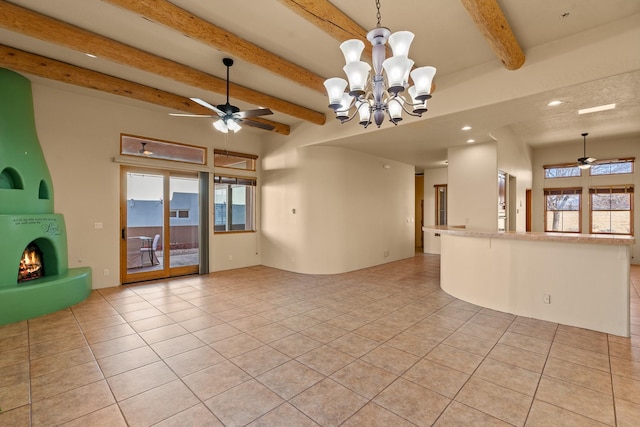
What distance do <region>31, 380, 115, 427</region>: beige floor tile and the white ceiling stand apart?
3.39 m

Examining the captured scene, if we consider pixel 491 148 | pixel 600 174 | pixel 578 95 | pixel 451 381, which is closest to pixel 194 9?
pixel 451 381

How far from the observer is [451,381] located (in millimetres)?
2438

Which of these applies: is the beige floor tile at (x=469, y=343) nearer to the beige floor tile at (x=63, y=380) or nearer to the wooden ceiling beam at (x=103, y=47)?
the beige floor tile at (x=63, y=380)

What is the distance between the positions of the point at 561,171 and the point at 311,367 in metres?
10.2

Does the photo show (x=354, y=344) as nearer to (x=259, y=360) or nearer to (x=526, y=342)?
(x=259, y=360)

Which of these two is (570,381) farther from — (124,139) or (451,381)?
(124,139)

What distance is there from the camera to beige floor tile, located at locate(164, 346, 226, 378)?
2652 mm

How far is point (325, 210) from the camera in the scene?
6.58m

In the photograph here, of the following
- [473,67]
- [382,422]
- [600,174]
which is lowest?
[382,422]

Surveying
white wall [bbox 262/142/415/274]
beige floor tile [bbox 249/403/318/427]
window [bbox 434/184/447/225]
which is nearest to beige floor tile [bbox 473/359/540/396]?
beige floor tile [bbox 249/403/318/427]

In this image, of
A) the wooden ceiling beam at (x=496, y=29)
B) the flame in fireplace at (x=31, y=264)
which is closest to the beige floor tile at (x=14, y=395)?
the flame in fireplace at (x=31, y=264)

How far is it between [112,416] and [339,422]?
1573 millimetres

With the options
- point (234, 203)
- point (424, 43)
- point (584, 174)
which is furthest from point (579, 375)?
point (584, 174)

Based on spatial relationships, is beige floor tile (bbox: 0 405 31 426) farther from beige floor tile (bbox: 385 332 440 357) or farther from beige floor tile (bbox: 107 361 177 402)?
beige floor tile (bbox: 385 332 440 357)
